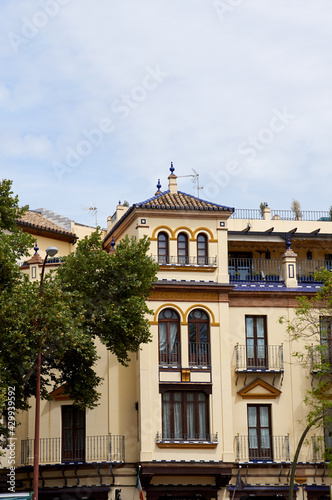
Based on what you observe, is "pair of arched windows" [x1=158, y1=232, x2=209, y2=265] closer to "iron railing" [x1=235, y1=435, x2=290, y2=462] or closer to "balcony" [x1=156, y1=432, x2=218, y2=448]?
"balcony" [x1=156, y1=432, x2=218, y2=448]

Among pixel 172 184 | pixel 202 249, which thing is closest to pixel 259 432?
pixel 202 249

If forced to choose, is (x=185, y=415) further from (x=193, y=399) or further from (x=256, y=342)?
(x=256, y=342)

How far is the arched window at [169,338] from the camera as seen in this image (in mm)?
42688

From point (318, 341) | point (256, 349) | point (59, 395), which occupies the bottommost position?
point (59, 395)

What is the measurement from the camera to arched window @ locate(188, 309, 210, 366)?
4291 centimetres

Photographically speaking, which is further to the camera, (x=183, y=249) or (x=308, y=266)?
(x=308, y=266)

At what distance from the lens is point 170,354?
4278cm

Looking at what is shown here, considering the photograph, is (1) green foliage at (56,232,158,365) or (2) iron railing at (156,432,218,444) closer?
(1) green foliage at (56,232,158,365)

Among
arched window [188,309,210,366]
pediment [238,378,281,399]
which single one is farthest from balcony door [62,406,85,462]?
pediment [238,378,281,399]

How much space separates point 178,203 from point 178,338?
6.24 m

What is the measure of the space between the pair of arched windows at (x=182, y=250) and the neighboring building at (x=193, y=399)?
5 cm

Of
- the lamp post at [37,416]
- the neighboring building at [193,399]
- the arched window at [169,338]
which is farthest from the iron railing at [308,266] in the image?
the lamp post at [37,416]

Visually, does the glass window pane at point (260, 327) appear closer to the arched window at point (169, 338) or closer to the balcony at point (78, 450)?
the arched window at point (169, 338)

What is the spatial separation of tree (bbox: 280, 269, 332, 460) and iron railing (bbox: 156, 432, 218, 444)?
4276mm
